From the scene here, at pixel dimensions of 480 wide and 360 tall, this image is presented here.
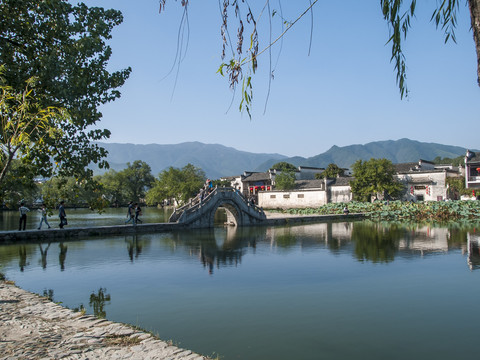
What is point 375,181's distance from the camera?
4791 centimetres

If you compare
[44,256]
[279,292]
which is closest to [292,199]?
[44,256]

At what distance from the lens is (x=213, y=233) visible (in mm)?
26578

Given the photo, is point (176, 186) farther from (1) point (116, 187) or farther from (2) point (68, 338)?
→ (2) point (68, 338)

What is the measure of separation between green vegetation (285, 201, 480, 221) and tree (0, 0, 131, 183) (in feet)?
111

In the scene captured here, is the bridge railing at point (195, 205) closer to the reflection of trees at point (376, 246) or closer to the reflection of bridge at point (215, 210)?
the reflection of bridge at point (215, 210)

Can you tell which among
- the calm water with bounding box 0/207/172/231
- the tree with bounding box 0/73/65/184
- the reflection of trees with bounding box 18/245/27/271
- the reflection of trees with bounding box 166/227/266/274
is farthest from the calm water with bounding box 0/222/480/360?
the calm water with bounding box 0/207/172/231

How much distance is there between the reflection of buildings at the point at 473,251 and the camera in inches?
570

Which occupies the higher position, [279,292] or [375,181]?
[375,181]

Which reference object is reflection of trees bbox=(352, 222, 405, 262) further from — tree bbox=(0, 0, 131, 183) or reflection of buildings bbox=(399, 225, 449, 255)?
tree bbox=(0, 0, 131, 183)

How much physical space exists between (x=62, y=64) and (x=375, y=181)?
1700 inches

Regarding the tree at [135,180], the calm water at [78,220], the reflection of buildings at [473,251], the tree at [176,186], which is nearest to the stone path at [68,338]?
the reflection of buildings at [473,251]

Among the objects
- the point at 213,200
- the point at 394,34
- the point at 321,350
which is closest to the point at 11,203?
the point at 321,350

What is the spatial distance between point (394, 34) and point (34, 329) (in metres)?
6.81

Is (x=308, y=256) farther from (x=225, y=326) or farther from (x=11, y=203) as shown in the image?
(x=11, y=203)
